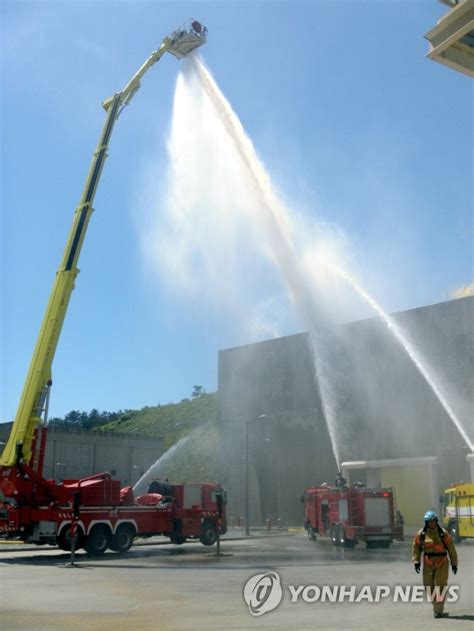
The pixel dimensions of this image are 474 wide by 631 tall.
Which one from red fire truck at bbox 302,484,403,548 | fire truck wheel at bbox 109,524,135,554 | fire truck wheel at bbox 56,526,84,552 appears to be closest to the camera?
fire truck wheel at bbox 56,526,84,552

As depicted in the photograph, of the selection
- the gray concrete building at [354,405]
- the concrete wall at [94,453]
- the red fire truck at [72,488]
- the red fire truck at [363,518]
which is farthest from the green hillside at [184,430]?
the red fire truck at [72,488]

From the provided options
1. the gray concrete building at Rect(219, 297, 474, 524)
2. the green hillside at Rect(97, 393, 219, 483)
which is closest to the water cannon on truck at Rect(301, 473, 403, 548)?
the gray concrete building at Rect(219, 297, 474, 524)

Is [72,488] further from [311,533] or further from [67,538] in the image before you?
[311,533]

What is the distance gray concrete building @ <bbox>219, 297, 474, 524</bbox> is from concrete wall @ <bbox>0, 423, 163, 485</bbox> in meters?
11.9

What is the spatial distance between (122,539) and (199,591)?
1168cm

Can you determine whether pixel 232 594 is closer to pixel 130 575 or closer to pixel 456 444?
pixel 130 575

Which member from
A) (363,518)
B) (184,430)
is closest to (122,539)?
(363,518)

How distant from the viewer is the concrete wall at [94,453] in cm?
5959

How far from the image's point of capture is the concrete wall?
59.6m

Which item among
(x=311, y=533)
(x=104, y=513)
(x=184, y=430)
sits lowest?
(x=311, y=533)

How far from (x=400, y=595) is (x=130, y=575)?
7194mm

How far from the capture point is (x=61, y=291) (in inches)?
906

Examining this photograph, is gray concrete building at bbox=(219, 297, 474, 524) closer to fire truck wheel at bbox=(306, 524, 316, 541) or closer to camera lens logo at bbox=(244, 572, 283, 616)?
fire truck wheel at bbox=(306, 524, 316, 541)

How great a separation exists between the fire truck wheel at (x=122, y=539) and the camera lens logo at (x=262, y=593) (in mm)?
9103
